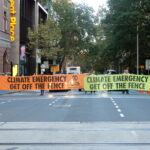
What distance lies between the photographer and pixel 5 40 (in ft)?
157

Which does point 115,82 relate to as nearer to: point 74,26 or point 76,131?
point 76,131

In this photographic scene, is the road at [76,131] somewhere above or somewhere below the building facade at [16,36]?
below

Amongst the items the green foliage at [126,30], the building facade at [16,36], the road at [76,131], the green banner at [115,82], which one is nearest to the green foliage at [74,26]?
the building facade at [16,36]

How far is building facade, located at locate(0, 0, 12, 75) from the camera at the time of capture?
1811 inches

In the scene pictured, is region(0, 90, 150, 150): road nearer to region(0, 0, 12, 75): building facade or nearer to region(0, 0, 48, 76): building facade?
region(0, 0, 12, 75): building facade

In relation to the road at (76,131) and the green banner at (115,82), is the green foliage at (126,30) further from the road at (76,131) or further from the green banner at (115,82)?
the road at (76,131)

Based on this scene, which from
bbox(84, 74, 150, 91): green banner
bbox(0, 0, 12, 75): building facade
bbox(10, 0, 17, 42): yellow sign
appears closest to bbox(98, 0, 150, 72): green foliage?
bbox(10, 0, 17, 42): yellow sign

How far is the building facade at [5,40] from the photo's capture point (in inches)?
1811

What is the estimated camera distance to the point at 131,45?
200ft

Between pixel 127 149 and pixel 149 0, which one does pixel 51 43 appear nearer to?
pixel 149 0

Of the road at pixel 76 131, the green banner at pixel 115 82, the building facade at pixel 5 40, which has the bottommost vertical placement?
the road at pixel 76 131

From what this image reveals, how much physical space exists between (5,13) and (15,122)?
117 ft

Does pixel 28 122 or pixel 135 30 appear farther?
pixel 135 30

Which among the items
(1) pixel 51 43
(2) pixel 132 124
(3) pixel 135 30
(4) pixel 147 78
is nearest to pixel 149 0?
(3) pixel 135 30
